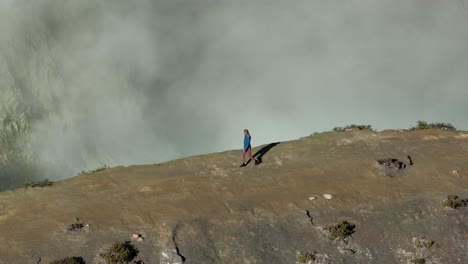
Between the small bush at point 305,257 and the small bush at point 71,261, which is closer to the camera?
the small bush at point 71,261

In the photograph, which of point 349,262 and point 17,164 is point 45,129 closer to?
point 17,164

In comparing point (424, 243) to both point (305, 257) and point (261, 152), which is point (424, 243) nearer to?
point (305, 257)

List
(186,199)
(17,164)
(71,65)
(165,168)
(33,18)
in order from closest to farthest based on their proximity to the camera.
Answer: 1. (186,199)
2. (165,168)
3. (17,164)
4. (33,18)
5. (71,65)

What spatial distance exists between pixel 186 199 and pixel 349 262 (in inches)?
358

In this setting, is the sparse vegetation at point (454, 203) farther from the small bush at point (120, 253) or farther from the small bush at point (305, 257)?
the small bush at point (120, 253)

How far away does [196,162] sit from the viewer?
115 feet

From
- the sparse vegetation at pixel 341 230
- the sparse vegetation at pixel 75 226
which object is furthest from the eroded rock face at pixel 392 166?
the sparse vegetation at pixel 75 226

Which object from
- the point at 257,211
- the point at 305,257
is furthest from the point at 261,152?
the point at 305,257

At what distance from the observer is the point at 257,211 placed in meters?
28.0

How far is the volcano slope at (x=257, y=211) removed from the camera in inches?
965

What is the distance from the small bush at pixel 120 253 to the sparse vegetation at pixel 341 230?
366 inches

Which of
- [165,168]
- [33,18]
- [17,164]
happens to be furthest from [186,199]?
[33,18]

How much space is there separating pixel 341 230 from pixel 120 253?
10488 millimetres

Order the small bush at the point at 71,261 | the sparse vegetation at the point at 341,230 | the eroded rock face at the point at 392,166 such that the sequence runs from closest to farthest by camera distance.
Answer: the small bush at the point at 71,261
the sparse vegetation at the point at 341,230
the eroded rock face at the point at 392,166
